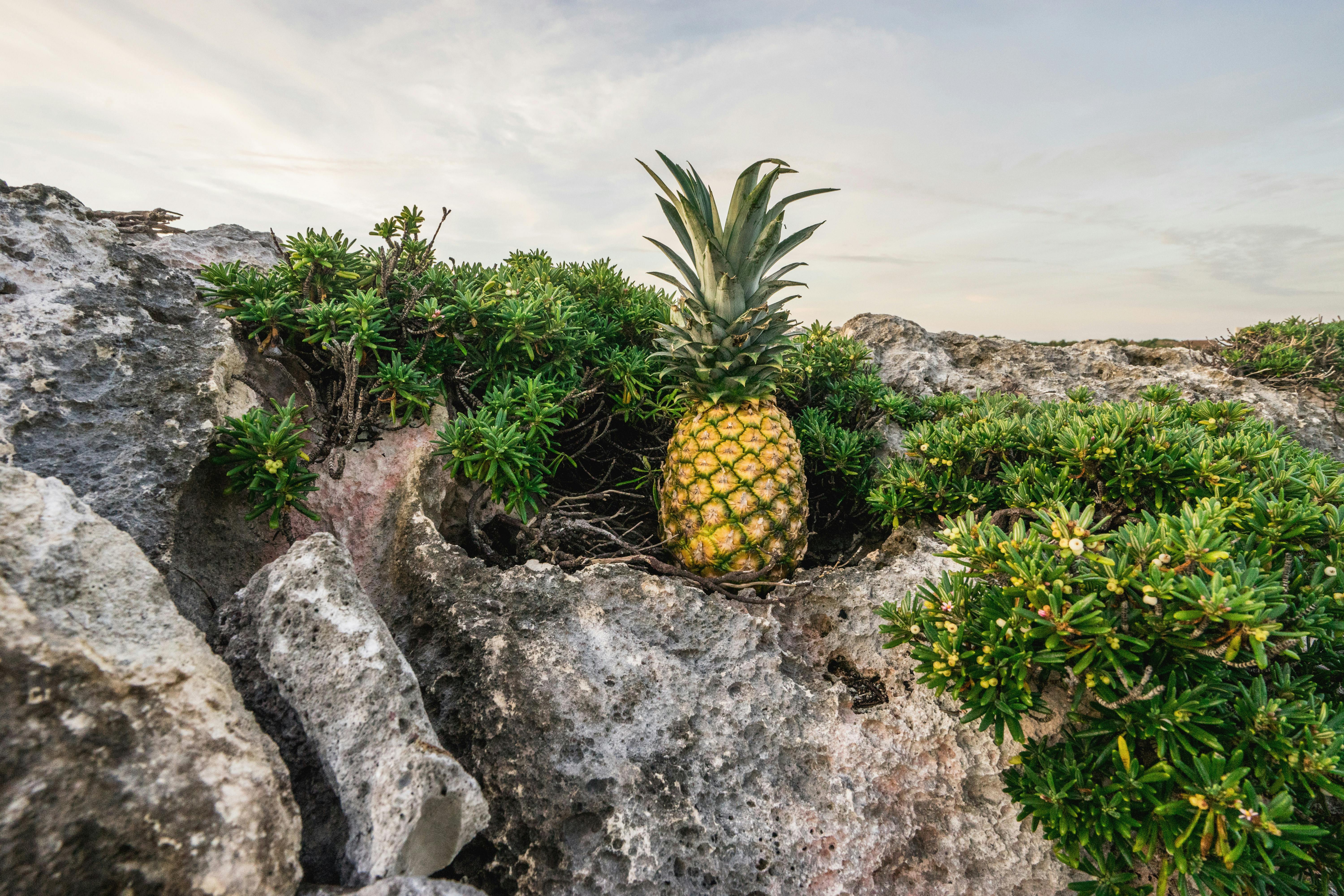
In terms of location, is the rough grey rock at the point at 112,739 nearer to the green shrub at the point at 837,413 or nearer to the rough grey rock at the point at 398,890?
the rough grey rock at the point at 398,890

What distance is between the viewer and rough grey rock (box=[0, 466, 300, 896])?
1.17 meters

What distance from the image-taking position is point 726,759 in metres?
2.20

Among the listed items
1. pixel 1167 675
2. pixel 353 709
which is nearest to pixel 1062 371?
pixel 1167 675

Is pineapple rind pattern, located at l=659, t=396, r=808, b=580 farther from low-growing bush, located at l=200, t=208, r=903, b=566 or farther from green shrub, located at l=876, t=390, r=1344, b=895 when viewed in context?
green shrub, located at l=876, t=390, r=1344, b=895

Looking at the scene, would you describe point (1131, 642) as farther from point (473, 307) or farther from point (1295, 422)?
point (1295, 422)

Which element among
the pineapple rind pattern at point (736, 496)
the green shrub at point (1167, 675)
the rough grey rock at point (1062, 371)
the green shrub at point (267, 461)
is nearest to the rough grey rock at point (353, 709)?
the green shrub at point (267, 461)

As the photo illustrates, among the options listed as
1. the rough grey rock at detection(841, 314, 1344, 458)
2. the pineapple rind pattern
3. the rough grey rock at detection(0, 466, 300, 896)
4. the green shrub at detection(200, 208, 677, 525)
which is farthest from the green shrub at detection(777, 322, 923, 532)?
the rough grey rock at detection(0, 466, 300, 896)

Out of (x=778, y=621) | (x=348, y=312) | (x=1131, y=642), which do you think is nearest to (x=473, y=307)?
(x=348, y=312)

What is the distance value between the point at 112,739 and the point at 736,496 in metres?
2.55

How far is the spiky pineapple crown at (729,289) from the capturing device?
11.1ft

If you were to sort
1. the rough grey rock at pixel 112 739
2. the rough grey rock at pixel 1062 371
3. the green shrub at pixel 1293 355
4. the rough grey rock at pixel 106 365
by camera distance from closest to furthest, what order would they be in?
the rough grey rock at pixel 112 739 → the rough grey rock at pixel 106 365 → the rough grey rock at pixel 1062 371 → the green shrub at pixel 1293 355

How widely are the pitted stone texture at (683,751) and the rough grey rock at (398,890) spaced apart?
47 centimetres

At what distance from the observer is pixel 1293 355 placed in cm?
580

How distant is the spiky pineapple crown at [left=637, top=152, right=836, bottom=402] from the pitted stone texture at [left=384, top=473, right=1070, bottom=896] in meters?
1.40
